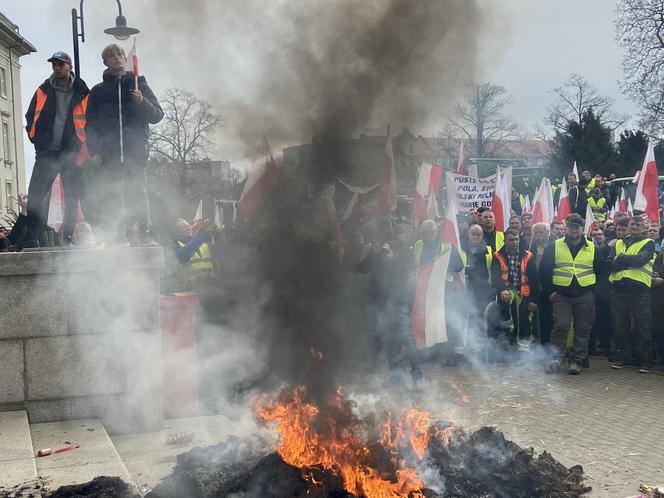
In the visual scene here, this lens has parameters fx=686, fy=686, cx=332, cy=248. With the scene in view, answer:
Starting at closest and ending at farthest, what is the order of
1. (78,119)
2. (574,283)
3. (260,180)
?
(260,180), (78,119), (574,283)

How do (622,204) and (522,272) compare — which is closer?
→ (522,272)

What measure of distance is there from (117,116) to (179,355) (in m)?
2.43

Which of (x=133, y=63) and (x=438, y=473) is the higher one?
(x=133, y=63)

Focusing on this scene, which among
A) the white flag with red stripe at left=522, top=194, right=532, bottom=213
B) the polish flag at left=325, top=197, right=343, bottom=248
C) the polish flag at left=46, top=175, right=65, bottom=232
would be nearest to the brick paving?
the polish flag at left=325, top=197, right=343, bottom=248

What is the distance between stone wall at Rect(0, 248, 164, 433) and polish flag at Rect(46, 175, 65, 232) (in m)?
1.28

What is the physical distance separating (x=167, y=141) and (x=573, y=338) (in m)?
6.02

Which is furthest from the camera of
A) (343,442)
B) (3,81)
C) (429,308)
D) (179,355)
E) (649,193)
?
(3,81)

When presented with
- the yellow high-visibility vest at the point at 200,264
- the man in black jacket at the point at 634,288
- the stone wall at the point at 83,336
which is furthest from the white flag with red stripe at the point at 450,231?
the stone wall at the point at 83,336

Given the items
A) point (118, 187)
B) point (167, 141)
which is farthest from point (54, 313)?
point (167, 141)

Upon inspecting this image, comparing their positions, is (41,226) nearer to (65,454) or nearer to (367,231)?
(65,454)

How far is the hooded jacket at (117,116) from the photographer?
6699mm

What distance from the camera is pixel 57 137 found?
22.0 ft

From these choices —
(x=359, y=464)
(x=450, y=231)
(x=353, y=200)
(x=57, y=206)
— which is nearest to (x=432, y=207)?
(x=450, y=231)

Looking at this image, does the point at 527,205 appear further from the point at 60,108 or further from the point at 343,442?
the point at 343,442
